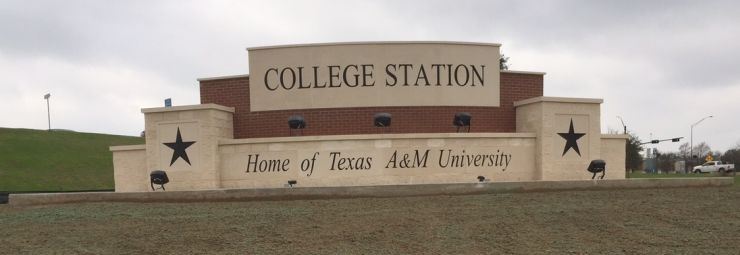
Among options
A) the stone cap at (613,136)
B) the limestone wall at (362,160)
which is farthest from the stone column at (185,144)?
the stone cap at (613,136)

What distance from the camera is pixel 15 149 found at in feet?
132

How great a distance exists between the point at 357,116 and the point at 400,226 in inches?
317

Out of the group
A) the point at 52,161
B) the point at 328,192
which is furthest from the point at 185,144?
the point at 52,161

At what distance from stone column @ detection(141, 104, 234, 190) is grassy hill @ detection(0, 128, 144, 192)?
20984 mm

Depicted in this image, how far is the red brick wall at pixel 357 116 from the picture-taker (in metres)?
16.3

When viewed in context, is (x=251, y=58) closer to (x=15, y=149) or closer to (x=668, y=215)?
(x=668, y=215)

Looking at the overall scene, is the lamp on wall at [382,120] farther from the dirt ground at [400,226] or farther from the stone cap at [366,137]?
the dirt ground at [400,226]

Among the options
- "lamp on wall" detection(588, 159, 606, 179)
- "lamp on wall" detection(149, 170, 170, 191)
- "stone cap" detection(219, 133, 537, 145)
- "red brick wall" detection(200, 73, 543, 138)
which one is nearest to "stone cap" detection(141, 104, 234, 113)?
"stone cap" detection(219, 133, 537, 145)

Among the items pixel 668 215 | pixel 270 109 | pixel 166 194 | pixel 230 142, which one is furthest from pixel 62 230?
pixel 668 215

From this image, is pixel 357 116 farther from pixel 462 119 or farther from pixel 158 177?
pixel 158 177

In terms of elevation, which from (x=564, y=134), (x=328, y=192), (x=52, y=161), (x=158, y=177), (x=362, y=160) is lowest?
(x=328, y=192)

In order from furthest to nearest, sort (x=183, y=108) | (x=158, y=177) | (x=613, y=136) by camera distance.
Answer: (x=613, y=136) < (x=183, y=108) < (x=158, y=177)

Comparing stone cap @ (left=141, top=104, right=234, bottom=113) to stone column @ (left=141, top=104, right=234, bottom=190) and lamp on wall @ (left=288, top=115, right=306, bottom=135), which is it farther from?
lamp on wall @ (left=288, top=115, right=306, bottom=135)

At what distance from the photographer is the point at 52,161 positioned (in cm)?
3862
